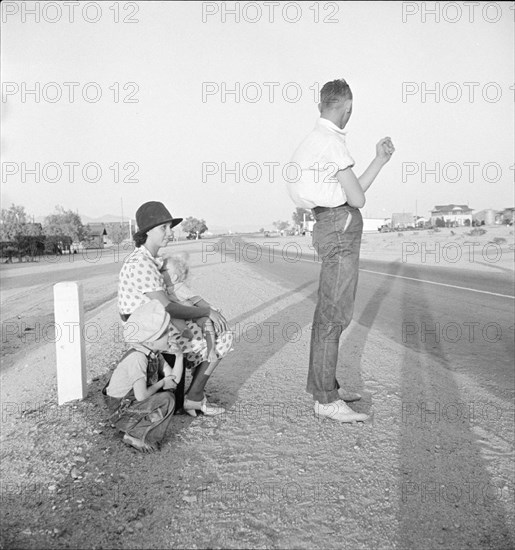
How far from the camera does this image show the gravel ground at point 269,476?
2.43 meters

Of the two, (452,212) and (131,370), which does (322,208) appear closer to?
(131,370)

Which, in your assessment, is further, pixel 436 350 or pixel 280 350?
pixel 436 350

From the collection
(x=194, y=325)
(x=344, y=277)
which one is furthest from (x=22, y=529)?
(x=344, y=277)

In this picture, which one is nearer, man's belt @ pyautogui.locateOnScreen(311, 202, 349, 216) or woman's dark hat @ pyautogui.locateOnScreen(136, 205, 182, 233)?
man's belt @ pyautogui.locateOnScreen(311, 202, 349, 216)

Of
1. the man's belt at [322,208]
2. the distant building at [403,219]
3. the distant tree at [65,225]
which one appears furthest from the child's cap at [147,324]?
the distant building at [403,219]

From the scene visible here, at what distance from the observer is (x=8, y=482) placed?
305cm

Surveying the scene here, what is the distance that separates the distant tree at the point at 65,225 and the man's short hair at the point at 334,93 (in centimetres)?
6426

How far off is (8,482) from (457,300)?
9.98 meters

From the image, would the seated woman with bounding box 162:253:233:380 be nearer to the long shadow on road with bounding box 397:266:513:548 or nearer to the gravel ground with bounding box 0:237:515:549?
the gravel ground with bounding box 0:237:515:549

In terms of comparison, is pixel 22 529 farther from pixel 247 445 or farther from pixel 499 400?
pixel 499 400

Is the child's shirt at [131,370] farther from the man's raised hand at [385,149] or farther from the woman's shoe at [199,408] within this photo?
the man's raised hand at [385,149]

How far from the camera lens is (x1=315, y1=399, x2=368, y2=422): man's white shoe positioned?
3.70 m

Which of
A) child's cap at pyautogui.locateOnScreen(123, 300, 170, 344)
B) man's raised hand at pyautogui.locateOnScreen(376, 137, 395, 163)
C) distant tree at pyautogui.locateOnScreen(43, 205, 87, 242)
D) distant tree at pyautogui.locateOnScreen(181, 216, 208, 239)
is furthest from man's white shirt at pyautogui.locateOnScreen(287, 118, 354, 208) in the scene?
distant tree at pyautogui.locateOnScreen(181, 216, 208, 239)

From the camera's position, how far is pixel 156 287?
3535 mm
